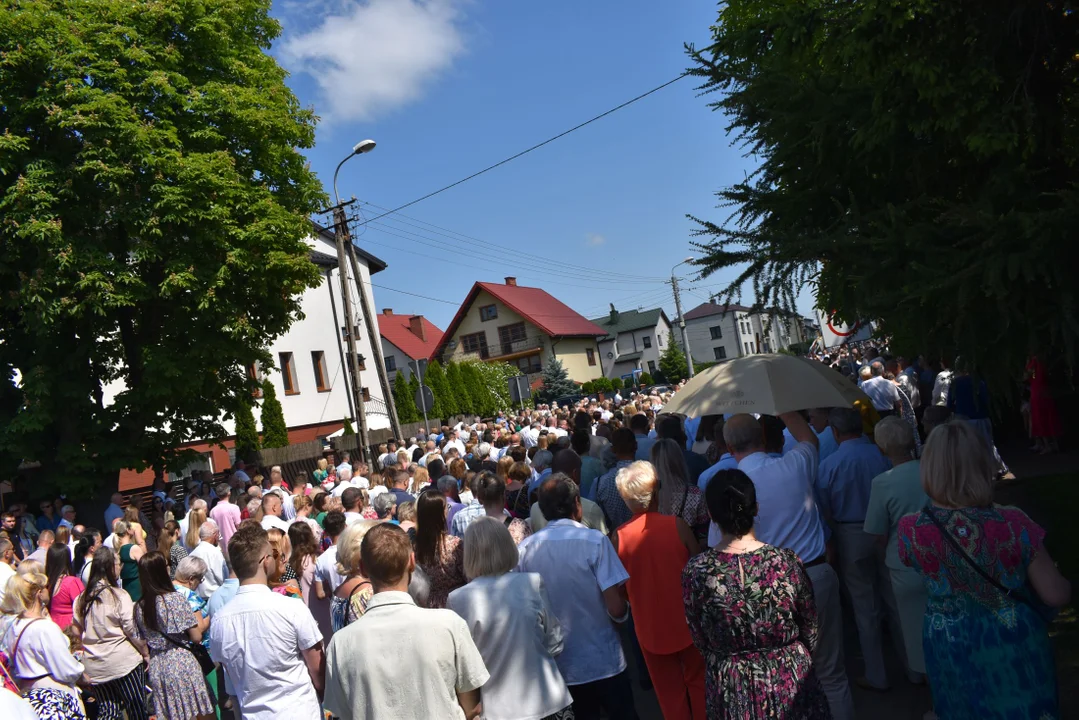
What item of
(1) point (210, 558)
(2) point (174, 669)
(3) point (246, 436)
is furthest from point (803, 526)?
(3) point (246, 436)

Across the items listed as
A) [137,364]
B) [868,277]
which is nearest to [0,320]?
[137,364]

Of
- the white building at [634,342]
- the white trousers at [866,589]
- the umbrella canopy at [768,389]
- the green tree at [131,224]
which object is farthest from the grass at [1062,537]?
the white building at [634,342]

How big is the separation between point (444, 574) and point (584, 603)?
102 cm

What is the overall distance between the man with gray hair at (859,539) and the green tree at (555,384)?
51932mm

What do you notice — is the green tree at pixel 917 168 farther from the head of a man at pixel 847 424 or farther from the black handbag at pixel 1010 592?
the black handbag at pixel 1010 592

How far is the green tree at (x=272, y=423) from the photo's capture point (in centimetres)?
2947

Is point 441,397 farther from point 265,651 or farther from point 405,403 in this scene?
point 265,651

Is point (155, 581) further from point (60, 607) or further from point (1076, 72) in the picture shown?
point (1076, 72)

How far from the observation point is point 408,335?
212 feet

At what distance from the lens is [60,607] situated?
7695mm

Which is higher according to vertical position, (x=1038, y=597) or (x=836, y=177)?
(x=836, y=177)

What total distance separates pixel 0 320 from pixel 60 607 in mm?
13400

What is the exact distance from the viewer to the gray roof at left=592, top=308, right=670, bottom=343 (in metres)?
85.9

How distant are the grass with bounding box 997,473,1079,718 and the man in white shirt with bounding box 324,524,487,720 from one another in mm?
3517
